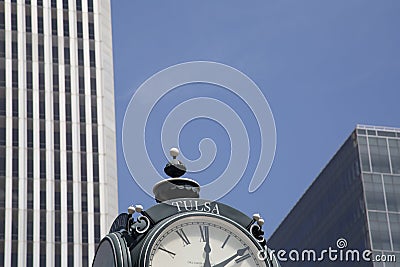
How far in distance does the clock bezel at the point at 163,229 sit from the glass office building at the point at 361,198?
284 ft

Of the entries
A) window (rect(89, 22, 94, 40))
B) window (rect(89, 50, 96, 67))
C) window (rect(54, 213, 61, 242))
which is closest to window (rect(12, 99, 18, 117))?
window (rect(89, 50, 96, 67))

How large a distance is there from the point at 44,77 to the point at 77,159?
27.5ft

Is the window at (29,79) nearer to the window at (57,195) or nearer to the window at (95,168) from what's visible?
the window at (95,168)

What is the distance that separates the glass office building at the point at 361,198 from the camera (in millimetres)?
100062

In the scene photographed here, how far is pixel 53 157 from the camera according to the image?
94625 mm

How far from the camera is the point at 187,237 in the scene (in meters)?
12.2

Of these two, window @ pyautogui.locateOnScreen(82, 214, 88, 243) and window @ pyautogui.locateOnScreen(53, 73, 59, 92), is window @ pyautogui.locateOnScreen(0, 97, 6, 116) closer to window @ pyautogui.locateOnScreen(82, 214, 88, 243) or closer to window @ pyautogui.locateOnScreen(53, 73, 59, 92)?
window @ pyautogui.locateOnScreen(53, 73, 59, 92)

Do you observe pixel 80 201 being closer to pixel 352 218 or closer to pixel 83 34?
pixel 83 34

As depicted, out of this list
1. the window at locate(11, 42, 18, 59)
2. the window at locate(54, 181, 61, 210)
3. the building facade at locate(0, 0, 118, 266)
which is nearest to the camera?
the building facade at locate(0, 0, 118, 266)

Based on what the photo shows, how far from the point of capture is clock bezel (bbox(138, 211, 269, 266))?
1183cm

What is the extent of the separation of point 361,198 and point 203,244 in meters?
A: 90.6

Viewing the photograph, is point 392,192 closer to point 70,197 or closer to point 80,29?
point 70,197

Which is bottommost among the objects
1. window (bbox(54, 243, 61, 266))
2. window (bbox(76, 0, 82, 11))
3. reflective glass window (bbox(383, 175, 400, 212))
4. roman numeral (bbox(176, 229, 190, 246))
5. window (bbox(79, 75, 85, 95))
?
roman numeral (bbox(176, 229, 190, 246))

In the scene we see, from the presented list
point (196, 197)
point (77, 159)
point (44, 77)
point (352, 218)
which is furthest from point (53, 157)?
point (196, 197)
